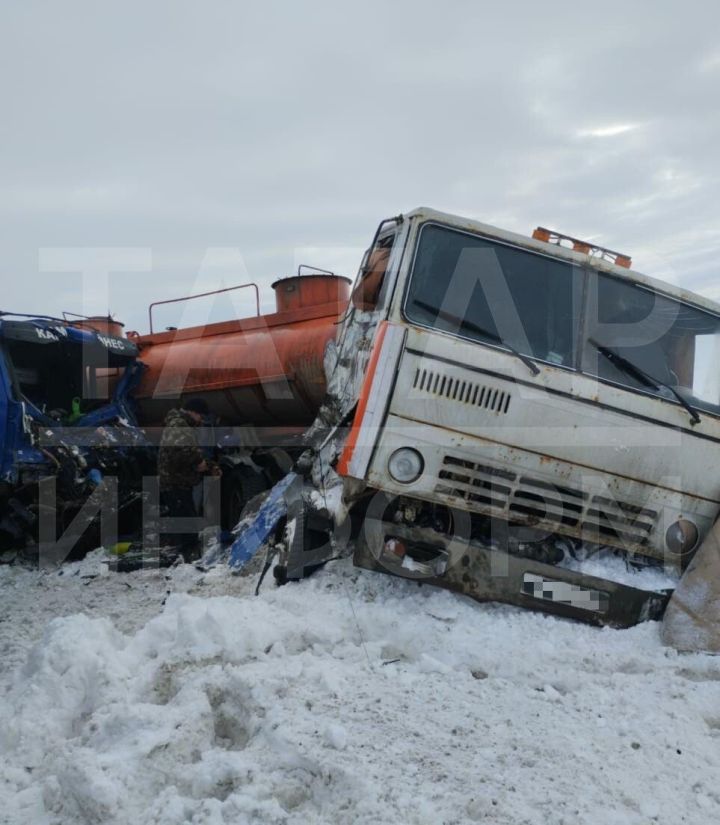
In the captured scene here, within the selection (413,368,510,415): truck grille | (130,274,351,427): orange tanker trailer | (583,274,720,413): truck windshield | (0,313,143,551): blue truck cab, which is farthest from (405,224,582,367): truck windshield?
(0,313,143,551): blue truck cab

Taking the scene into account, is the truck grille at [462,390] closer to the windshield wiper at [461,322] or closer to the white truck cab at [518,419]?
the white truck cab at [518,419]

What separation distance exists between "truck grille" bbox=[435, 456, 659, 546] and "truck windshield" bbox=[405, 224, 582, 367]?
0.70 meters

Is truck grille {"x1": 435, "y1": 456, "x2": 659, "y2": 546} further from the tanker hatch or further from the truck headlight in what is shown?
the tanker hatch

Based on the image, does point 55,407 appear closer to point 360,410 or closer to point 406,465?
point 360,410

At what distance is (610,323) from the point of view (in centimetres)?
463

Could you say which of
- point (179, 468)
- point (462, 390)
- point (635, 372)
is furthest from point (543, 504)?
point (179, 468)

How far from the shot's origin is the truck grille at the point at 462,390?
165 inches

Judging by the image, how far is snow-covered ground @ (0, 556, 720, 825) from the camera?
8.61ft

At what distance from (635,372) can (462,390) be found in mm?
1079

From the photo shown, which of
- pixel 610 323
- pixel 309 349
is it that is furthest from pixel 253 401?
pixel 610 323

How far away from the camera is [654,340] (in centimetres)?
476

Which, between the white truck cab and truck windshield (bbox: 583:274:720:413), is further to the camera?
truck windshield (bbox: 583:274:720:413)

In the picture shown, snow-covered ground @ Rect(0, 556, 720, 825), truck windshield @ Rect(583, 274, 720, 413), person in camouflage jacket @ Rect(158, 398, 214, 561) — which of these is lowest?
snow-covered ground @ Rect(0, 556, 720, 825)

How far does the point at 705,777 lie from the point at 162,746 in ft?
6.29
